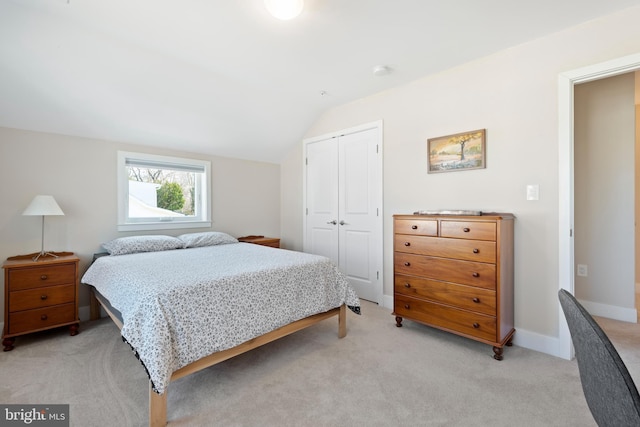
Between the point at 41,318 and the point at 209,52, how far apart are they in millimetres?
2616

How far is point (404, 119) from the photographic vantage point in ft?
10.4

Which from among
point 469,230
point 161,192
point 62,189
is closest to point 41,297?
point 62,189

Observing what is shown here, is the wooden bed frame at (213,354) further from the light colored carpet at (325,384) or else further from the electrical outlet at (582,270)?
the electrical outlet at (582,270)

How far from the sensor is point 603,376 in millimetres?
660

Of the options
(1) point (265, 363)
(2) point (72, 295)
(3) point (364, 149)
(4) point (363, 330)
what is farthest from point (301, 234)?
(2) point (72, 295)

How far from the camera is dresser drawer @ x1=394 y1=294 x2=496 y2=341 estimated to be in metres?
2.22

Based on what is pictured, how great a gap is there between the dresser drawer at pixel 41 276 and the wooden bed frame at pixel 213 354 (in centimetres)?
47

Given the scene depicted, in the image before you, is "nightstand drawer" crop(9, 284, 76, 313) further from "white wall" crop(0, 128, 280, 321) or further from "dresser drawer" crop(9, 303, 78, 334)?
"white wall" crop(0, 128, 280, 321)

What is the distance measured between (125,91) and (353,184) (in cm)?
256

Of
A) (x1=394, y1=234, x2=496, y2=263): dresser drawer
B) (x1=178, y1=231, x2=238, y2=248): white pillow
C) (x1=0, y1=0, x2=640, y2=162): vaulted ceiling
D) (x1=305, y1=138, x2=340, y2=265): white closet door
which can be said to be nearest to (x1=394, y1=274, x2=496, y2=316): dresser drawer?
(x1=394, y1=234, x2=496, y2=263): dresser drawer

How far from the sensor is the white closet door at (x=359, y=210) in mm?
3484

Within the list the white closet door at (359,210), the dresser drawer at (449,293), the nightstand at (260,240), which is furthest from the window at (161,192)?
the dresser drawer at (449,293)

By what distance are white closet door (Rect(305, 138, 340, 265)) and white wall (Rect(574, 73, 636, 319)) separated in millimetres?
2653

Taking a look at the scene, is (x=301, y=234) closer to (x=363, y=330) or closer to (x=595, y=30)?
(x=363, y=330)
